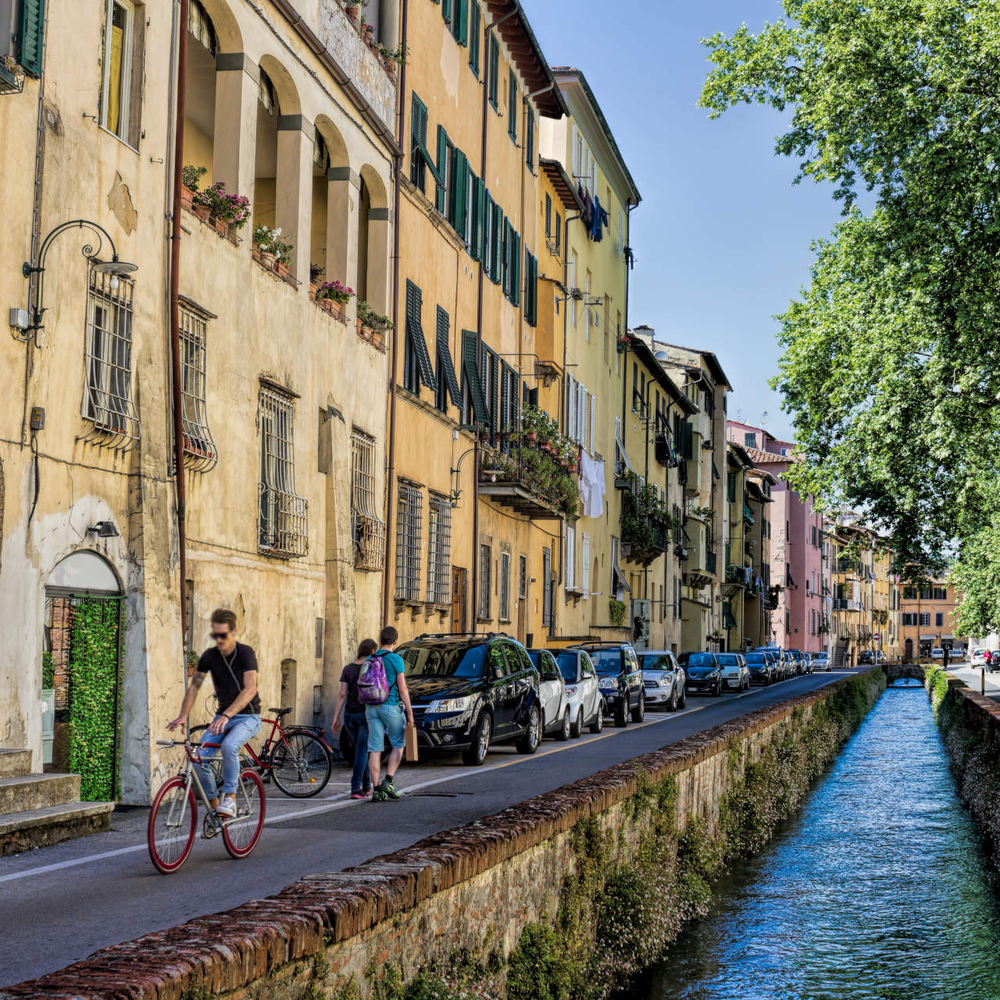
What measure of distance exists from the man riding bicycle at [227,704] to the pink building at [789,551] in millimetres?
96197

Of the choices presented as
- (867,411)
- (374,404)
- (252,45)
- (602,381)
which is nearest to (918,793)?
(867,411)

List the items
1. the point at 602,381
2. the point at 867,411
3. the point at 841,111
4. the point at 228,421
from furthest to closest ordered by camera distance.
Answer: the point at 602,381
the point at 867,411
the point at 841,111
the point at 228,421

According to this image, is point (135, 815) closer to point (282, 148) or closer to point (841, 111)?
point (282, 148)

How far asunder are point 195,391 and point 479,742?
5.76 metres

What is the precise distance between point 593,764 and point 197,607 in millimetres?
5860

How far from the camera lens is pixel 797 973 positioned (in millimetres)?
9656

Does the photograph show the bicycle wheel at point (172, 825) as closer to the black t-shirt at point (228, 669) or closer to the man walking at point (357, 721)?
the black t-shirt at point (228, 669)

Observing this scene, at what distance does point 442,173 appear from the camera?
85.8 feet

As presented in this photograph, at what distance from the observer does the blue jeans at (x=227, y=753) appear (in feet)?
33.0

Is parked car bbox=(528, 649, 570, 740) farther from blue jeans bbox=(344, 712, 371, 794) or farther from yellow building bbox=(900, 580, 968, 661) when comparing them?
yellow building bbox=(900, 580, 968, 661)

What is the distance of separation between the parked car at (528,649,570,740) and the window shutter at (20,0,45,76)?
12.7 m

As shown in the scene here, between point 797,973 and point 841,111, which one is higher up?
point 841,111

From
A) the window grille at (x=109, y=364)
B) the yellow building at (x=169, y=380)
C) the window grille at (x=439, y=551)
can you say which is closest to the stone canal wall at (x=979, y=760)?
the yellow building at (x=169, y=380)

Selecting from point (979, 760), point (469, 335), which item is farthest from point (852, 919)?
point (469, 335)
